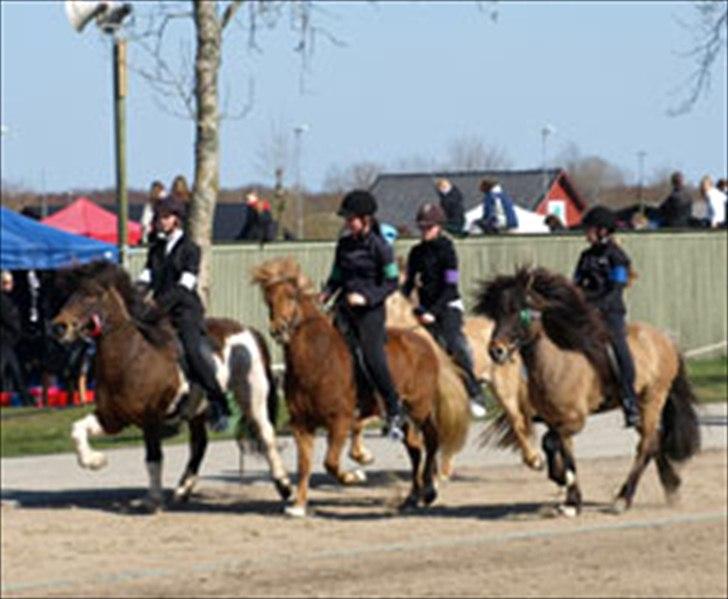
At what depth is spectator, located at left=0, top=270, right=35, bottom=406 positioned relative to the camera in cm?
3178

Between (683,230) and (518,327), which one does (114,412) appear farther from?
(683,230)

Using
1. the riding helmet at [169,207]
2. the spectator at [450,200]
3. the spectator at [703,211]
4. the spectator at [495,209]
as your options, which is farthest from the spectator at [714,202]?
the riding helmet at [169,207]

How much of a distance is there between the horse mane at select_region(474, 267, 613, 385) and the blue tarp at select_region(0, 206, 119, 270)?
10596 millimetres

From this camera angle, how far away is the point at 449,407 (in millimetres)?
22625

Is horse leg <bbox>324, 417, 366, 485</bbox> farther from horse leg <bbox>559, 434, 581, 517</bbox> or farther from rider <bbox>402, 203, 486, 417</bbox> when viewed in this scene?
horse leg <bbox>559, 434, 581, 517</bbox>

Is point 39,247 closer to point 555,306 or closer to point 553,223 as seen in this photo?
point 553,223

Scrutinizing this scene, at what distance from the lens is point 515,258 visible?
42.6 m

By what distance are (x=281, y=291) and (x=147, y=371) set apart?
4.08 feet

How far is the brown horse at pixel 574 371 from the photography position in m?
20.9

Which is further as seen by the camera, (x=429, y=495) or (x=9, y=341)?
(x=9, y=341)

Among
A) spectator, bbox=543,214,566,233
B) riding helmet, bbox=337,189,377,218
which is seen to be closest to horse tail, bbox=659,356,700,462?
riding helmet, bbox=337,189,377,218

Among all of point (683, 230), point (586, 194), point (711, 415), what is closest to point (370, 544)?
point (711, 415)

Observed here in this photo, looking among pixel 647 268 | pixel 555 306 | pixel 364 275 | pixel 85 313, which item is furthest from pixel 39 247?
pixel 647 268

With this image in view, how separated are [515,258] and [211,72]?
2011 centimetres
